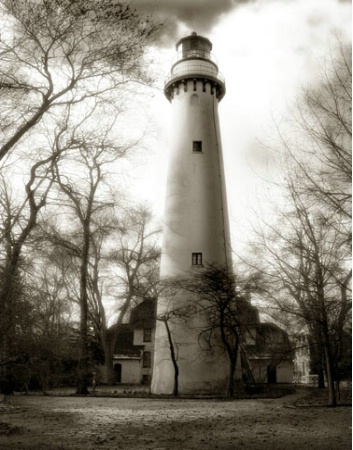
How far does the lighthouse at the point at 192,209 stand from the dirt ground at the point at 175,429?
7.22 metres

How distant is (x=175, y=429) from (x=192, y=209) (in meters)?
13.5

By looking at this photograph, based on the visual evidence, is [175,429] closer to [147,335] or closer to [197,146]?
[197,146]

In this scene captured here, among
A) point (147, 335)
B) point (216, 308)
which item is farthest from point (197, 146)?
point (147, 335)

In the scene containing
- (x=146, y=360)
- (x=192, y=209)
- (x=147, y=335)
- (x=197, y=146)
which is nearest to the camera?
(x=192, y=209)

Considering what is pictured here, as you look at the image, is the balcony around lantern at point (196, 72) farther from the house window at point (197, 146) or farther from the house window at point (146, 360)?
the house window at point (146, 360)

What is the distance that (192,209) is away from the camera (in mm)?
22359

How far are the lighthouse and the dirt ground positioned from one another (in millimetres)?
7223

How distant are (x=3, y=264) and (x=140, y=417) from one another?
533 cm

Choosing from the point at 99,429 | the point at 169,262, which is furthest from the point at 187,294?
the point at 99,429

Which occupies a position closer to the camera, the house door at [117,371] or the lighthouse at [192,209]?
the lighthouse at [192,209]

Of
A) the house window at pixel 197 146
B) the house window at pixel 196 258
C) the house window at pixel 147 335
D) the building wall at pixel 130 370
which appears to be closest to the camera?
the house window at pixel 196 258

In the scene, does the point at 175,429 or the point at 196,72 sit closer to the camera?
the point at 175,429

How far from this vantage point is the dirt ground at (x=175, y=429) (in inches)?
313

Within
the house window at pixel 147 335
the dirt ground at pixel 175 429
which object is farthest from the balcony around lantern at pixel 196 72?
the house window at pixel 147 335
